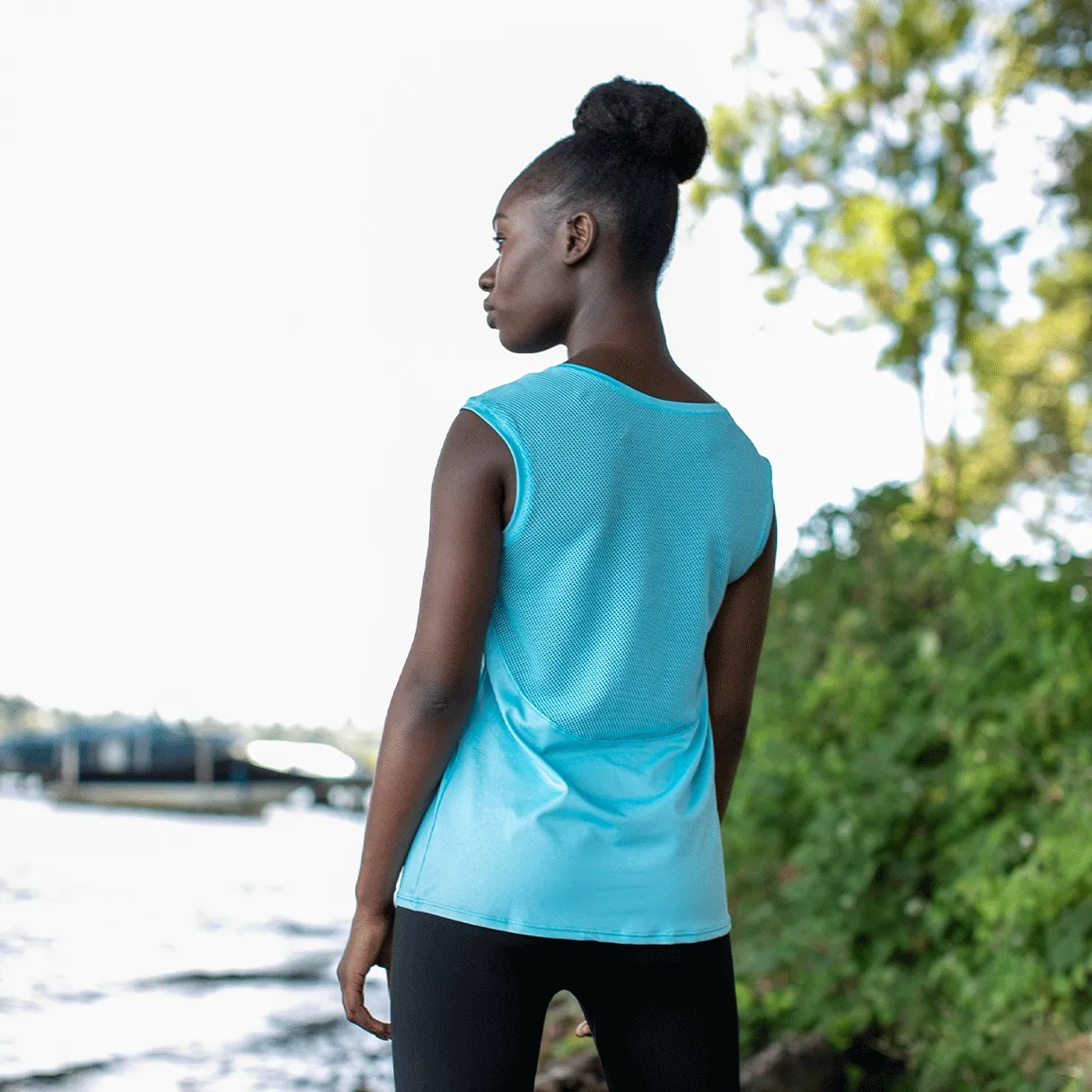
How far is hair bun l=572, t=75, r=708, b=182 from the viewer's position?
1.48 meters

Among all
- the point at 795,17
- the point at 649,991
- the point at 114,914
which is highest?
the point at 795,17

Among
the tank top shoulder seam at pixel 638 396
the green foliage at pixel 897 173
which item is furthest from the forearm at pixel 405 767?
the green foliage at pixel 897 173

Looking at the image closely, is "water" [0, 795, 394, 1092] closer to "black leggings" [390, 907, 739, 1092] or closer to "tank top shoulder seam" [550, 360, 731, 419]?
"black leggings" [390, 907, 739, 1092]

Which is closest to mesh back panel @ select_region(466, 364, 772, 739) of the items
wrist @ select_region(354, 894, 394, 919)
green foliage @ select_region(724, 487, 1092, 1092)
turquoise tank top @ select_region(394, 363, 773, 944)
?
turquoise tank top @ select_region(394, 363, 773, 944)

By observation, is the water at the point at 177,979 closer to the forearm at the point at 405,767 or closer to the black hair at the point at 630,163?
the forearm at the point at 405,767

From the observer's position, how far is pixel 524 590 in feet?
4.43

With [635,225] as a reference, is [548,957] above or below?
below

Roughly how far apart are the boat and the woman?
107 ft

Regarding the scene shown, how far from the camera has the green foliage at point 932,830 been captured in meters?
3.55

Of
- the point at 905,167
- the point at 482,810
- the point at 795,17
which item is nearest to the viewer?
the point at 482,810

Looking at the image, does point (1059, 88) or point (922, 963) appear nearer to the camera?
point (922, 963)

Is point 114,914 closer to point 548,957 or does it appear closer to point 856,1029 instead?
point 856,1029

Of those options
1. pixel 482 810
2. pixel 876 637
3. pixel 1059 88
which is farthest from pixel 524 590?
pixel 1059 88

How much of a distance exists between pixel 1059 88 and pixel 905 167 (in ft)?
6.83
